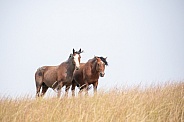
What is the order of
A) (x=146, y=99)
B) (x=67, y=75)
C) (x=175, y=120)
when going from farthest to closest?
(x=67, y=75), (x=146, y=99), (x=175, y=120)

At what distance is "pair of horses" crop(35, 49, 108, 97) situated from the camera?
11.7 meters

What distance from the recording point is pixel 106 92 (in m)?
7.33

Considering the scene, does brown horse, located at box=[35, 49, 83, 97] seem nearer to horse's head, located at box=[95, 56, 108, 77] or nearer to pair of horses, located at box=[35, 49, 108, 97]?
pair of horses, located at box=[35, 49, 108, 97]

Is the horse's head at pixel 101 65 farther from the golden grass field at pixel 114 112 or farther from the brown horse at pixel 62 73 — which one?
the golden grass field at pixel 114 112

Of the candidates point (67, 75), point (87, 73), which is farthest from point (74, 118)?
point (87, 73)

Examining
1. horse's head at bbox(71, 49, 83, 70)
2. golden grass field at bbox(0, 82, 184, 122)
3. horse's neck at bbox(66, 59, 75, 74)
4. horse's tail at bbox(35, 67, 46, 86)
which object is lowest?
horse's tail at bbox(35, 67, 46, 86)

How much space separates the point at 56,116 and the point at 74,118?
0.42 m

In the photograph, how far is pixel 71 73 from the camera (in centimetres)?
1183

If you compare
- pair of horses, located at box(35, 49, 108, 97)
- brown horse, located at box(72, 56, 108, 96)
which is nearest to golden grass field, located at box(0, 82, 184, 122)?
pair of horses, located at box(35, 49, 108, 97)

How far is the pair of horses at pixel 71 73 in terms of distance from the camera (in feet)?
38.3

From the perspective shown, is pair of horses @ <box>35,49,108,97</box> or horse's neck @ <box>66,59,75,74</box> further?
horse's neck @ <box>66,59,75,74</box>

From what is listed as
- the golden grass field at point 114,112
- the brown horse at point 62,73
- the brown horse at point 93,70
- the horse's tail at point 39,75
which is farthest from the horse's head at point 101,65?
the golden grass field at point 114,112

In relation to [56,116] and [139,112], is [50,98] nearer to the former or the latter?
[56,116]

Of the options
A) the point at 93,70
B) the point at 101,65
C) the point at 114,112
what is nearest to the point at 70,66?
the point at 93,70
